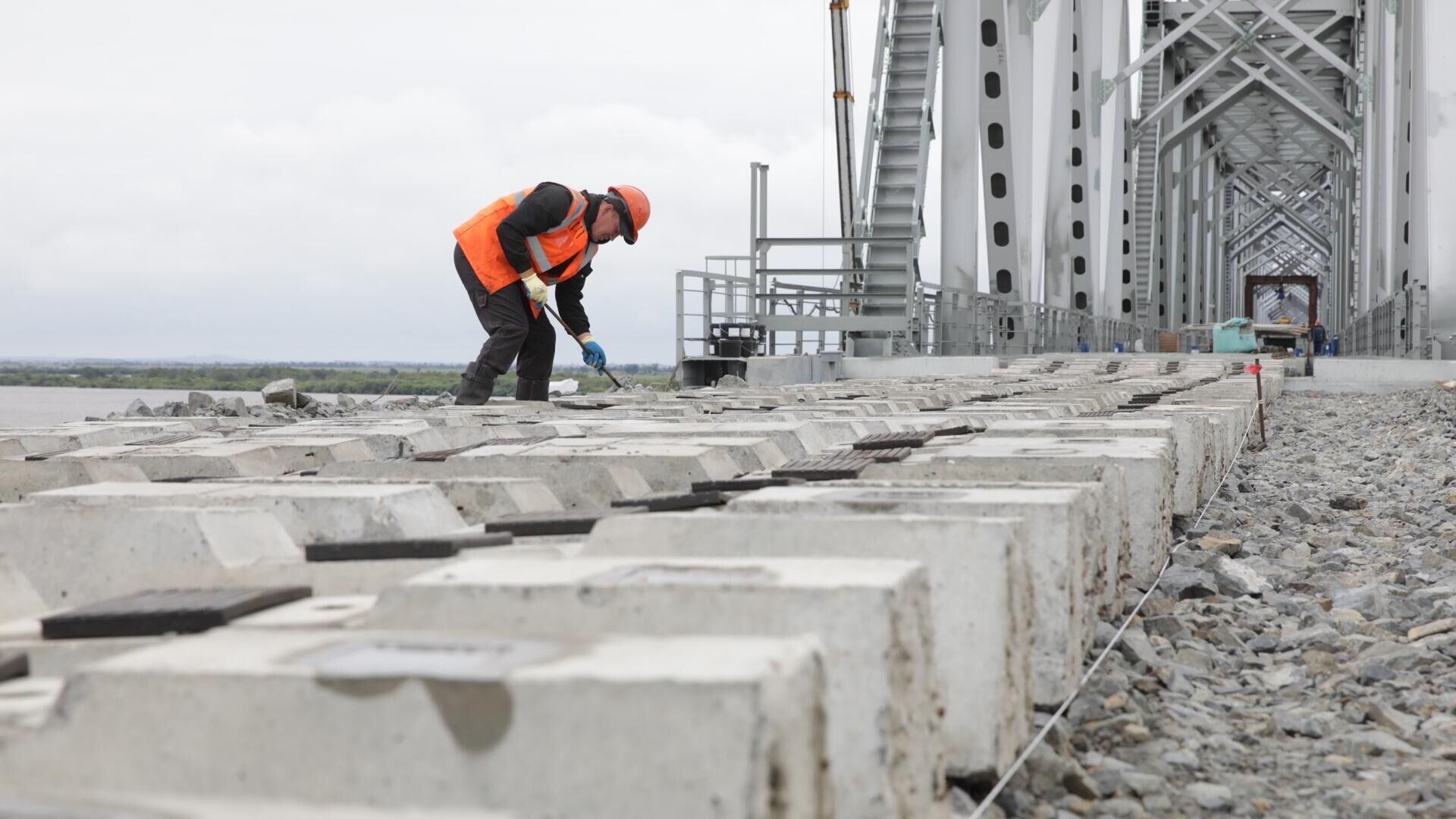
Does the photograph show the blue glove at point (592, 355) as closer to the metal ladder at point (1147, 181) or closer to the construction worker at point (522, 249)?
the construction worker at point (522, 249)

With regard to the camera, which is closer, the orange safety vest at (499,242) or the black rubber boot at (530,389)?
the orange safety vest at (499,242)

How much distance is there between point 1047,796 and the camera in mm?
2285

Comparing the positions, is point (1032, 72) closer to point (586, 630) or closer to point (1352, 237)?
point (1352, 237)

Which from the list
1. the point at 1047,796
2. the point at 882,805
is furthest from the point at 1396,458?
the point at 882,805

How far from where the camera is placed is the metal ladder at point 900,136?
2139cm

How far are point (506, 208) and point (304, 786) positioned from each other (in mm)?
8363

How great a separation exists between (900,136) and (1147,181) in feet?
78.6

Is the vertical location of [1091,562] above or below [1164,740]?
above

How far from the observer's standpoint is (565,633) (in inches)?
68.2

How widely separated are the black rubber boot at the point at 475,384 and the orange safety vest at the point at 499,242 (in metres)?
0.53

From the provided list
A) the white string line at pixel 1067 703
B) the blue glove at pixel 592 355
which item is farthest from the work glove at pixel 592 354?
the white string line at pixel 1067 703

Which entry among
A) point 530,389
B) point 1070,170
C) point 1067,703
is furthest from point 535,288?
point 1070,170

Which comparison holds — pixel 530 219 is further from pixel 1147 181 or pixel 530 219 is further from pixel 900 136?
pixel 1147 181

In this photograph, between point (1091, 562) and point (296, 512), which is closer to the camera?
point (1091, 562)
